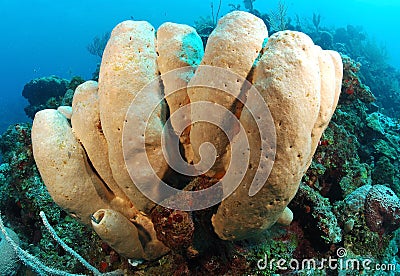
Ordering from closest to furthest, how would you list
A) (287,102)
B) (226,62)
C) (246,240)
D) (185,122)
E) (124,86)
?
(287,102) → (226,62) → (124,86) → (185,122) → (246,240)

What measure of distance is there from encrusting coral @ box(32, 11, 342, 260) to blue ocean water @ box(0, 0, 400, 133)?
44.0m

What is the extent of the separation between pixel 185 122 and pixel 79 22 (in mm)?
82142

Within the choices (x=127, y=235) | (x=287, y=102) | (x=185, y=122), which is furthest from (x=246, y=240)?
(x=287, y=102)

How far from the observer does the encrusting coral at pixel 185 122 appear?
150cm

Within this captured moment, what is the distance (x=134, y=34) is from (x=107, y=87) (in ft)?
1.29

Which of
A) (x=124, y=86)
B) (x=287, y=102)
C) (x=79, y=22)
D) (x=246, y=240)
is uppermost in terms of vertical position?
(x=79, y=22)

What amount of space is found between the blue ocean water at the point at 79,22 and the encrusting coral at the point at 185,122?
44.0 meters

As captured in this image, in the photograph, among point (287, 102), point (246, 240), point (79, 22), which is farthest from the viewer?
point (79, 22)

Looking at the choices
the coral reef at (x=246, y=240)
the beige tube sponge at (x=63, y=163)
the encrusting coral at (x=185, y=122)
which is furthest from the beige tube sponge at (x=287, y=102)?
the beige tube sponge at (x=63, y=163)

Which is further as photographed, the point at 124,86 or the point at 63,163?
the point at 63,163

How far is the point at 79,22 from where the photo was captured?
72.9 m

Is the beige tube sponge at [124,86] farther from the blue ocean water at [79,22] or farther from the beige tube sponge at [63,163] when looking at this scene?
the blue ocean water at [79,22]

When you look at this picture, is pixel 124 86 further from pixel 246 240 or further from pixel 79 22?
pixel 79 22

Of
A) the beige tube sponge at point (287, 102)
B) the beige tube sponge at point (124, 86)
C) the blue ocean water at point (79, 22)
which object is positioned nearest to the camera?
the beige tube sponge at point (287, 102)
